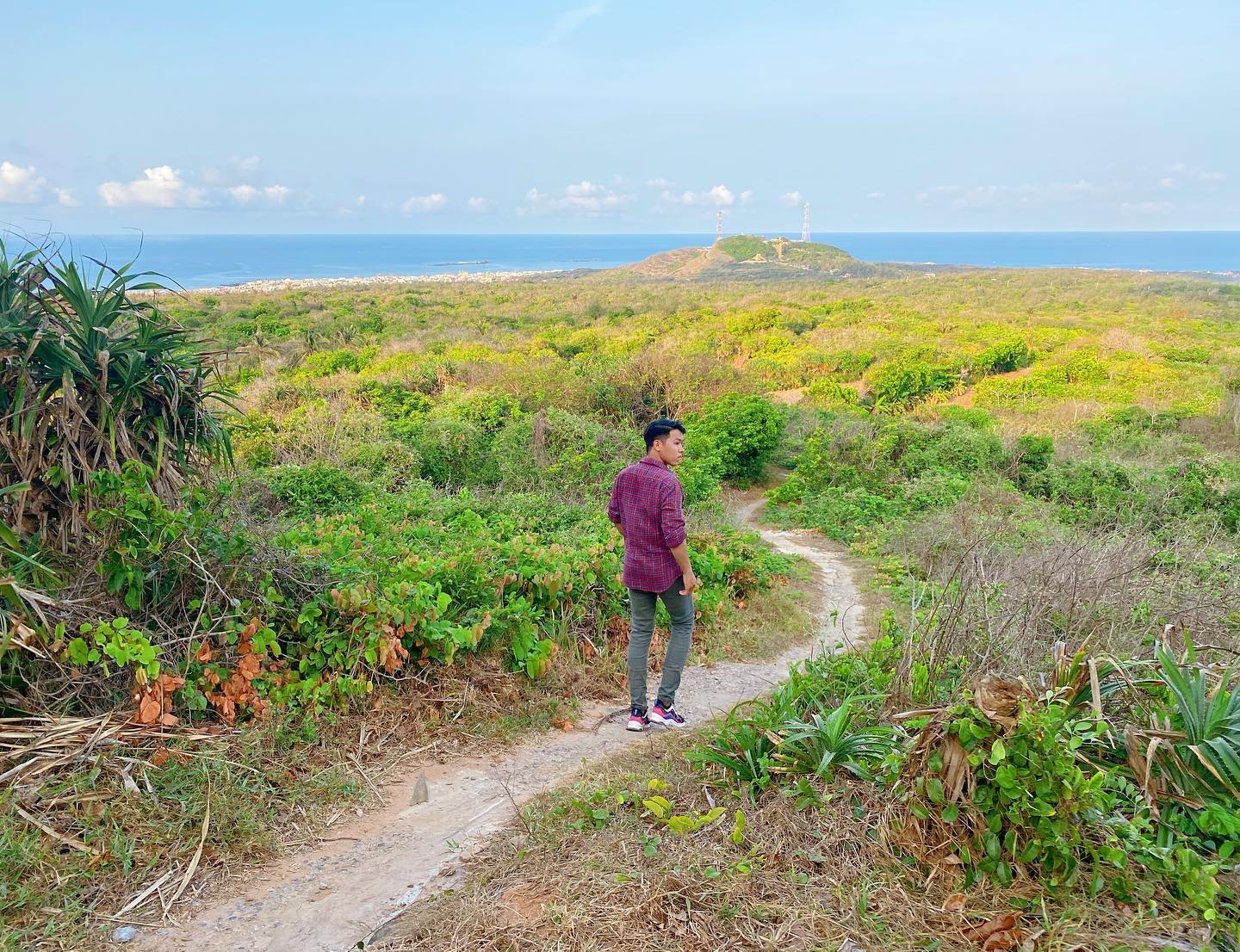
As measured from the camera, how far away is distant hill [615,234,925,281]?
66812 millimetres

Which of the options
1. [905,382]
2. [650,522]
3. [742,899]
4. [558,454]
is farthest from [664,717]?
[905,382]

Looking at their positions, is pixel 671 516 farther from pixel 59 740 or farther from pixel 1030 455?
pixel 1030 455

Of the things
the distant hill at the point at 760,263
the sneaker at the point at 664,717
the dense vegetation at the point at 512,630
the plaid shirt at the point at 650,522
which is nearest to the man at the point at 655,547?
the plaid shirt at the point at 650,522

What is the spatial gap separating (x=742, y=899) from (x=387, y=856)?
1587 millimetres

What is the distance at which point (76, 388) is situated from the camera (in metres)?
4.23

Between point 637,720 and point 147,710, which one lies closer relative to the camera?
point 147,710

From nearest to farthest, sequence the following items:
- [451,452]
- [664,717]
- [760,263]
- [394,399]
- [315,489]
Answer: [664,717], [315,489], [451,452], [394,399], [760,263]

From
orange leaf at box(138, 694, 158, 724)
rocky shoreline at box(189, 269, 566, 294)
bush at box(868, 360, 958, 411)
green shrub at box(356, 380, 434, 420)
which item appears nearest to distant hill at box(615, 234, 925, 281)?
rocky shoreline at box(189, 269, 566, 294)

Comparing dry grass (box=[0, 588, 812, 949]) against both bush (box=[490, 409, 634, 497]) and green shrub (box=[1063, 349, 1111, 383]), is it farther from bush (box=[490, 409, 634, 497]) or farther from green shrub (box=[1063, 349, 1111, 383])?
green shrub (box=[1063, 349, 1111, 383])

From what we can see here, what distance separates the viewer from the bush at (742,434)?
14.3 metres

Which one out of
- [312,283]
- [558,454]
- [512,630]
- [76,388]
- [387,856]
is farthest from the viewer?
[312,283]

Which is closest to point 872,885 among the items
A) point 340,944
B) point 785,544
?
point 340,944

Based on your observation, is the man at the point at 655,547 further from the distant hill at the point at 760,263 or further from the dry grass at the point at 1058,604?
the distant hill at the point at 760,263

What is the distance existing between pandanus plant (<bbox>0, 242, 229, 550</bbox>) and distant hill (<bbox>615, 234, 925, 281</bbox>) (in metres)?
60.6
